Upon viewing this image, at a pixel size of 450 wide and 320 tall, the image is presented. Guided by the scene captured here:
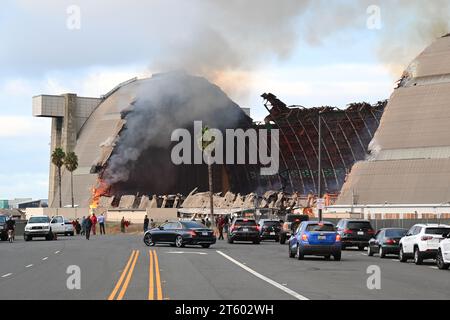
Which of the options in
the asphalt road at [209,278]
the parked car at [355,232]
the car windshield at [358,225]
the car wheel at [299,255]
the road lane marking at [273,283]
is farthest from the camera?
the car windshield at [358,225]

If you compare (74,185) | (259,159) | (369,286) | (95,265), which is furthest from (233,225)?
(74,185)

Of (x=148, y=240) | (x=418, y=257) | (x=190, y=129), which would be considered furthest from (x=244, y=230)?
(x=190, y=129)

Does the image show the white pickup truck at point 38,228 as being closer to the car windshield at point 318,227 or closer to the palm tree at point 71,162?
the car windshield at point 318,227

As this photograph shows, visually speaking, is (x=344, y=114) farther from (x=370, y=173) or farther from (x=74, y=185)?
(x=74, y=185)

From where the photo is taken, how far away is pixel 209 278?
82.8 feet

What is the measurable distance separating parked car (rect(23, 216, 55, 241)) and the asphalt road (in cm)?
2389

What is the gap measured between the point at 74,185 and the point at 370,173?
7042cm

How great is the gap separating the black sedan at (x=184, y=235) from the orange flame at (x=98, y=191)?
8772 centimetres

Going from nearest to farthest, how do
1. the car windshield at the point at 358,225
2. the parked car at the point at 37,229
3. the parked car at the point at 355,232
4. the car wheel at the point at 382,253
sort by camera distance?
the car wheel at the point at 382,253, the parked car at the point at 355,232, the car windshield at the point at 358,225, the parked car at the point at 37,229

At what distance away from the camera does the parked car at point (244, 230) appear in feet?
179

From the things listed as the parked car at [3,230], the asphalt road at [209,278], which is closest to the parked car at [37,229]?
the parked car at [3,230]

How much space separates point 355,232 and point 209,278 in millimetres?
23753

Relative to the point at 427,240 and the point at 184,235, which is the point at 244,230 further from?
the point at 427,240

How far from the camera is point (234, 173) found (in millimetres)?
147125
